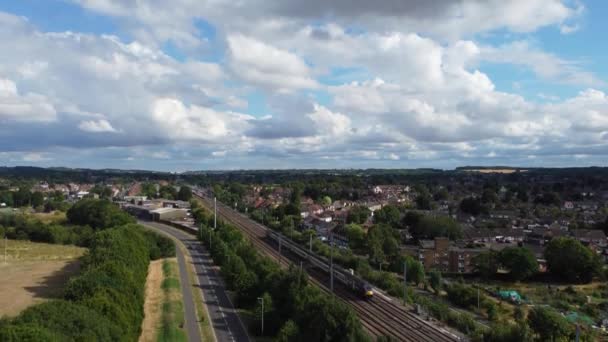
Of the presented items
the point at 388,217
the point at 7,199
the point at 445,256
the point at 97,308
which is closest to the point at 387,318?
the point at 97,308

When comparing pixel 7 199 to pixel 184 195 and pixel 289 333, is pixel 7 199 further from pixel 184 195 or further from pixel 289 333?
pixel 289 333

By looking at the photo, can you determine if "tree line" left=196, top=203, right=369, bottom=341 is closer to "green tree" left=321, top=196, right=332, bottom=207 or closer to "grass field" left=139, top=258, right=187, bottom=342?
"grass field" left=139, top=258, right=187, bottom=342

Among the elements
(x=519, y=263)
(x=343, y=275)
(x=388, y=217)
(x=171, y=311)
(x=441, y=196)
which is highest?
(x=441, y=196)

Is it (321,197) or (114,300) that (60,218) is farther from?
(114,300)

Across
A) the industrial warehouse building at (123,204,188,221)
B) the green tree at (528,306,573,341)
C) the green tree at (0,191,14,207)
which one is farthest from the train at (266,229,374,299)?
the green tree at (0,191,14,207)

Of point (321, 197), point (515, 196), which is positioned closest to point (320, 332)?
point (321, 197)
